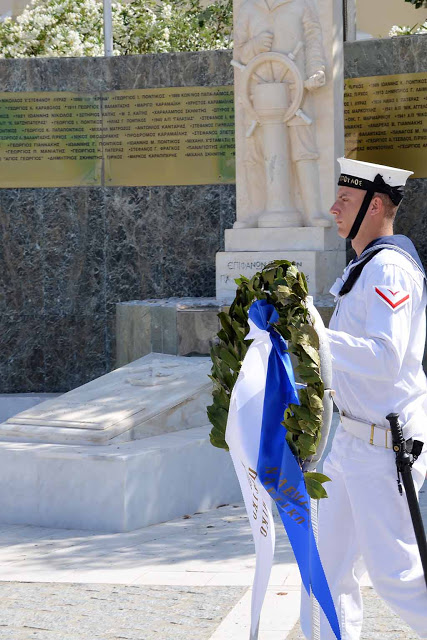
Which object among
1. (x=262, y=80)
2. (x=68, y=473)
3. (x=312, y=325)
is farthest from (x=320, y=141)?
(x=312, y=325)

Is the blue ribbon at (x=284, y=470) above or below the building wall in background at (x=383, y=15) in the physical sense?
below

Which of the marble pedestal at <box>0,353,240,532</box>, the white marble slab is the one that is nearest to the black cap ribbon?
the marble pedestal at <box>0,353,240,532</box>

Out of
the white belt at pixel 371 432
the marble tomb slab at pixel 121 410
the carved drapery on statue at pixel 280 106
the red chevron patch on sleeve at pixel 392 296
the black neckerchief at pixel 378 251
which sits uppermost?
the carved drapery on statue at pixel 280 106

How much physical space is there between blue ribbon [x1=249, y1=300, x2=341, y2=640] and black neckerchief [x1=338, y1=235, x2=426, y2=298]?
0.33m

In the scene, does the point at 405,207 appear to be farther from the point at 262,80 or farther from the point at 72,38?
the point at 72,38

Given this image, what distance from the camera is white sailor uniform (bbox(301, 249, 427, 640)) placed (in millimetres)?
3287

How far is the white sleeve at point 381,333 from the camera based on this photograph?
10.6 feet

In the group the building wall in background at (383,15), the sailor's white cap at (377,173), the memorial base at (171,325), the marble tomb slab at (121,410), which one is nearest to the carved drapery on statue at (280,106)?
the memorial base at (171,325)

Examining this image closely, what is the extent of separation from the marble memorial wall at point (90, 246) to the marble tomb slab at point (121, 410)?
11.9 ft

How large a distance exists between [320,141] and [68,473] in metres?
4.39

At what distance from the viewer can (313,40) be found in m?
9.22

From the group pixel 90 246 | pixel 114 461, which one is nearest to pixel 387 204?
pixel 114 461

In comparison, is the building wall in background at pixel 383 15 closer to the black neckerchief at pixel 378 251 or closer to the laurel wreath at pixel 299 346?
Result: the black neckerchief at pixel 378 251

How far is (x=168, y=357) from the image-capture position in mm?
7914
